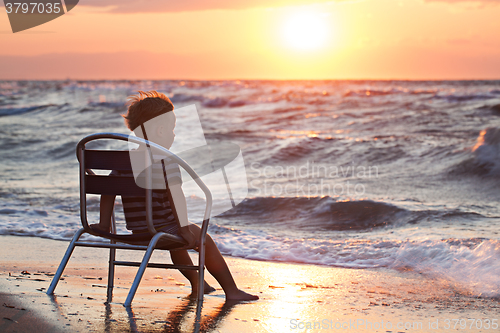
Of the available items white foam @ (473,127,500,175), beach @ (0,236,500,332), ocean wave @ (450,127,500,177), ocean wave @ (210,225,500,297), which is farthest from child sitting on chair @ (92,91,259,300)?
white foam @ (473,127,500,175)

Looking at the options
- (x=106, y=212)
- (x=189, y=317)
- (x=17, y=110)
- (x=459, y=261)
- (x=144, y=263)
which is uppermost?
(x=17, y=110)

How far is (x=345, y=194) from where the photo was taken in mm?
7230

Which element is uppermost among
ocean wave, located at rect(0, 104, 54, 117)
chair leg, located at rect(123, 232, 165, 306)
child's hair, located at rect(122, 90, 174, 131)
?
child's hair, located at rect(122, 90, 174, 131)

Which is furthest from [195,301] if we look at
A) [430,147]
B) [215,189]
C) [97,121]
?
[97,121]

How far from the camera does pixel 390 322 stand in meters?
2.64

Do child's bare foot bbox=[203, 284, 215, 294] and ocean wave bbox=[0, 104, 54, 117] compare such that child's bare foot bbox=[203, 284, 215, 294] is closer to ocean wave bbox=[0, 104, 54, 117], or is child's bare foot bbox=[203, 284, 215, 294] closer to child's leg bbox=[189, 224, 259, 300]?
child's leg bbox=[189, 224, 259, 300]

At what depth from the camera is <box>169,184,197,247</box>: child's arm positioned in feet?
8.35

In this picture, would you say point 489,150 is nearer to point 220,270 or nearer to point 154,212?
point 220,270

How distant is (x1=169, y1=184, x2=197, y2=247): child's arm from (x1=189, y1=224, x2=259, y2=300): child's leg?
218 millimetres

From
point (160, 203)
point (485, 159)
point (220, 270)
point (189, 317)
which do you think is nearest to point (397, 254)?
point (220, 270)

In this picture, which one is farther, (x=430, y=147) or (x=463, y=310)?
(x=430, y=147)

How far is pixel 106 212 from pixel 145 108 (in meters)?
0.63

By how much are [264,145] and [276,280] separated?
9.29 meters

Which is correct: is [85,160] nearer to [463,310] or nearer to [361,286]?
[361,286]
